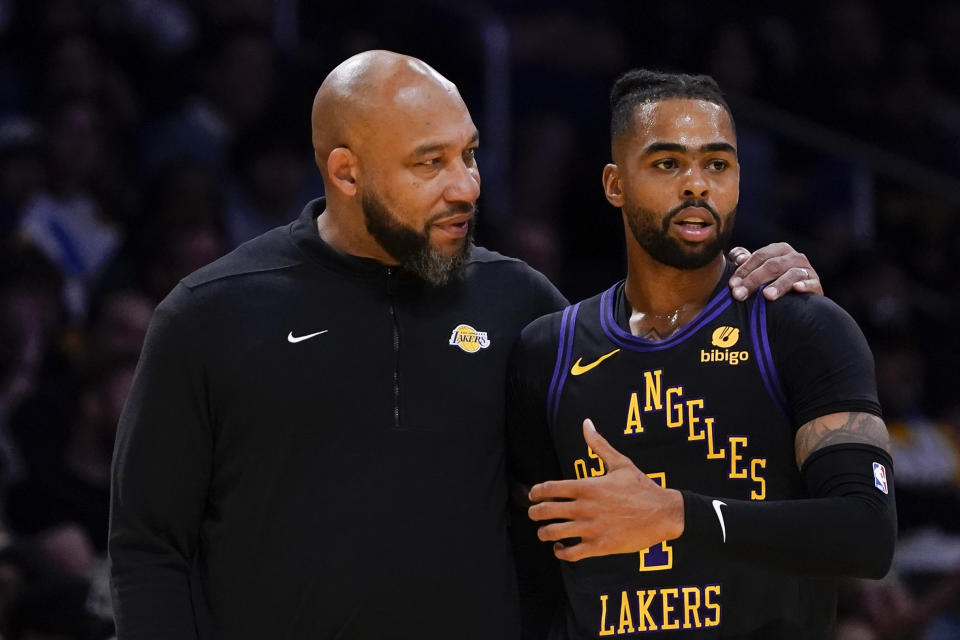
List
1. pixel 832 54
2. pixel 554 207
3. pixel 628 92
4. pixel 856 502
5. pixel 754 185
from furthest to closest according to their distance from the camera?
1. pixel 832 54
2. pixel 754 185
3. pixel 554 207
4. pixel 628 92
5. pixel 856 502

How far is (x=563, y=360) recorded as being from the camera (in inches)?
139

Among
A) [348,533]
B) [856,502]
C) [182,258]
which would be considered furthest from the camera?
[182,258]

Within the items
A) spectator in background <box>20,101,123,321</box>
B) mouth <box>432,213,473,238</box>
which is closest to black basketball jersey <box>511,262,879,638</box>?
mouth <box>432,213,473,238</box>

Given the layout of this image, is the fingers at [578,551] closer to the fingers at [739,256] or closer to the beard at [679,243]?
the beard at [679,243]

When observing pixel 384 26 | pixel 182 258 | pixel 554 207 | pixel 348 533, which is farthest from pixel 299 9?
pixel 348 533

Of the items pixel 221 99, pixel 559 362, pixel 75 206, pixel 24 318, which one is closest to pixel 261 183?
pixel 221 99

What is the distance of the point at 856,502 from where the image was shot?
302 centimetres

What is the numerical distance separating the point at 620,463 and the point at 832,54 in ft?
25.7

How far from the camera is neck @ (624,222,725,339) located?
3510 mm

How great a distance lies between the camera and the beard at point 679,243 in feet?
11.3

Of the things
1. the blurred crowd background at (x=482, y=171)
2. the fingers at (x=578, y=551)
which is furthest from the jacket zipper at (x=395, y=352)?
the blurred crowd background at (x=482, y=171)

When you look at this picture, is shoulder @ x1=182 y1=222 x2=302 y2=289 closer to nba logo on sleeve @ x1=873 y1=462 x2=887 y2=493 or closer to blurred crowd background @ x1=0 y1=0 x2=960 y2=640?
nba logo on sleeve @ x1=873 y1=462 x2=887 y2=493

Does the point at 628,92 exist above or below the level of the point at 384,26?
below

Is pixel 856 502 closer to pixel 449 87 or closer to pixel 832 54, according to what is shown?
pixel 449 87
